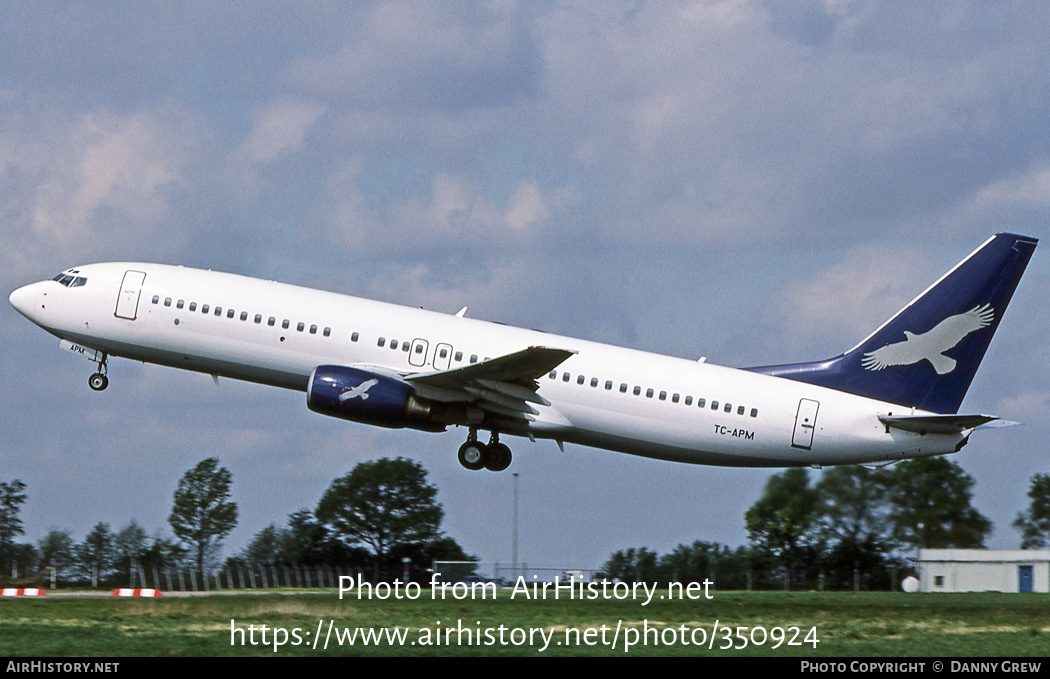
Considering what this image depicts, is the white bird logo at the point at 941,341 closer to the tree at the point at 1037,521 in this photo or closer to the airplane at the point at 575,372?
the airplane at the point at 575,372

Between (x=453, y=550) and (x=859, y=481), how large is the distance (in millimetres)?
16540

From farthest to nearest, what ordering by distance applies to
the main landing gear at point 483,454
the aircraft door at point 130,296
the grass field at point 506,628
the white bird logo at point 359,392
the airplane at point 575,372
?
the main landing gear at point 483,454 < the aircraft door at point 130,296 < the airplane at point 575,372 < the white bird logo at point 359,392 < the grass field at point 506,628

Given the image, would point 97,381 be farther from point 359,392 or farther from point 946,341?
point 946,341

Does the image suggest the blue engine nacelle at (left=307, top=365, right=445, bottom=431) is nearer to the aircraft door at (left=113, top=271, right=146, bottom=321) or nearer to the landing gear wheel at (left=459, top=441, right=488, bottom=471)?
the landing gear wheel at (left=459, top=441, right=488, bottom=471)

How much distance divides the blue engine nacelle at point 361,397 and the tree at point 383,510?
1777 centimetres

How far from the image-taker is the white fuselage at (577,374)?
115 ft

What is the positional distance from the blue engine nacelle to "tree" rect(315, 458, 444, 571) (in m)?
17.8

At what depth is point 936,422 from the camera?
112ft

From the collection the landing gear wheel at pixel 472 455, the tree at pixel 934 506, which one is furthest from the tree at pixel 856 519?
the landing gear wheel at pixel 472 455

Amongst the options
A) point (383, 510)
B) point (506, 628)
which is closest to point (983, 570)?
point (383, 510)

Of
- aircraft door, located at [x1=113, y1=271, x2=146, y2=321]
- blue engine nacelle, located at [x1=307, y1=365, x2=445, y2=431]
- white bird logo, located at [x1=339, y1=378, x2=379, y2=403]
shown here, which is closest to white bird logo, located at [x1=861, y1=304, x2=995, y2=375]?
blue engine nacelle, located at [x1=307, y1=365, x2=445, y2=431]

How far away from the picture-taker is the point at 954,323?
3616cm
